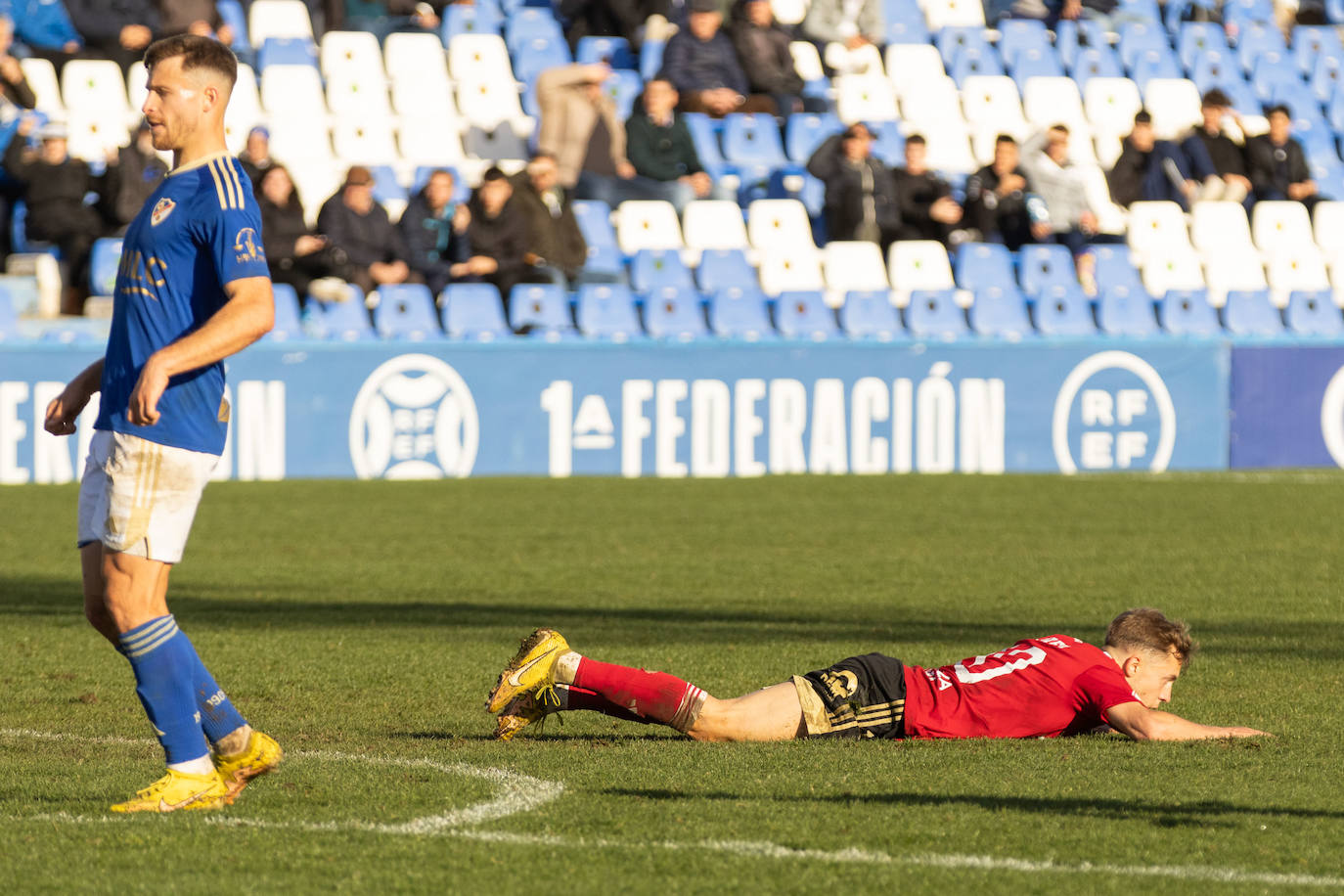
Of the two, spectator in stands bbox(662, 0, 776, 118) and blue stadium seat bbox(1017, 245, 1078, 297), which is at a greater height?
spectator in stands bbox(662, 0, 776, 118)

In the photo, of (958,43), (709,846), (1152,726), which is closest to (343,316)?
(958,43)

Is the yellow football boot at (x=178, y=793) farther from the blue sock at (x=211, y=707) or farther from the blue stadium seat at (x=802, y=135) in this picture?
the blue stadium seat at (x=802, y=135)

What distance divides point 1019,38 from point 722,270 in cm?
673

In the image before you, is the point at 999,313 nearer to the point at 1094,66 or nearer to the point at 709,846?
the point at 1094,66

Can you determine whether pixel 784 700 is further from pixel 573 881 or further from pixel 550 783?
pixel 573 881

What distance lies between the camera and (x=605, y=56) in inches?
789

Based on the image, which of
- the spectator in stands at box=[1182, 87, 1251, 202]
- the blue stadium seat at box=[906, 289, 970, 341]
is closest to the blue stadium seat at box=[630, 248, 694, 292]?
the blue stadium seat at box=[906, 289, 970, 341]

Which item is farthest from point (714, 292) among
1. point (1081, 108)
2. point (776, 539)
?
point (1081, 108)

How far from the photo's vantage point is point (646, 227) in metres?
17.9

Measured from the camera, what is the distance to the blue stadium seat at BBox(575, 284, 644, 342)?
53.7 ft

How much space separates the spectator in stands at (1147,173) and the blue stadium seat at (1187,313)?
203 cm

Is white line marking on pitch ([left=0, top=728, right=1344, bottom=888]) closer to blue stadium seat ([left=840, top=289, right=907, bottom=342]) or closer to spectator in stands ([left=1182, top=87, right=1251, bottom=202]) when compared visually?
blue stadium seat ([left=840, top=289, right=907, bottom=342])

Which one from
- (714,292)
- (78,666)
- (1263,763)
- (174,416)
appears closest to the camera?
(174,416)

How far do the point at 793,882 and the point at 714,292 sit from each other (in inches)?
514
